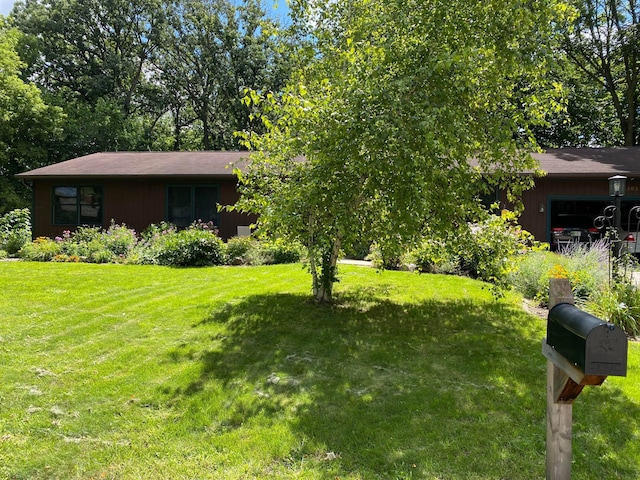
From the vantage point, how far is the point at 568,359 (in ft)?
6.17

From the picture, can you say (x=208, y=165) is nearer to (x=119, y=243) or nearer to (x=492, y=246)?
(x=119, y=243)

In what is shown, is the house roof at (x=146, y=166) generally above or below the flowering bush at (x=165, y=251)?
above

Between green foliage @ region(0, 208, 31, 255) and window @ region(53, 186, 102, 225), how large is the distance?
3.77 ft

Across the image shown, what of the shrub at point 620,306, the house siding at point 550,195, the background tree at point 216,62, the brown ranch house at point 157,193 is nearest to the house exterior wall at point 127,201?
the brown ranch house at point 157,193

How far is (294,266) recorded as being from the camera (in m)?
10.0

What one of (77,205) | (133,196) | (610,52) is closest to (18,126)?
(77,205)

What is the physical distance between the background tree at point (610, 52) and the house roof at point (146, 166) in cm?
1821

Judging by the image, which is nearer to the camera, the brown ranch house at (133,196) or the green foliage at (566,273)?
the green foliage at (566,273)

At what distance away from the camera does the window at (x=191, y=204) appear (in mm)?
14430

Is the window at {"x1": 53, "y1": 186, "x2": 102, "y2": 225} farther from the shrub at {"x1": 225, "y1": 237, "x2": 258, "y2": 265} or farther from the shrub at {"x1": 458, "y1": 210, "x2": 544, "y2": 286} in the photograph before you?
the shrub at {"x1": 458, "y1": 210, "x2": 544, "y2": 286}

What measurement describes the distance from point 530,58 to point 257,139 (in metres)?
3.45

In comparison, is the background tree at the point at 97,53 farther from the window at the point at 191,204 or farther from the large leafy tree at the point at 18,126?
the window at the point at 191,204

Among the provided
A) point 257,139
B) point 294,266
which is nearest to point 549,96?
point 257,139

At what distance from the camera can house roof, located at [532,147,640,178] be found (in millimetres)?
12234
